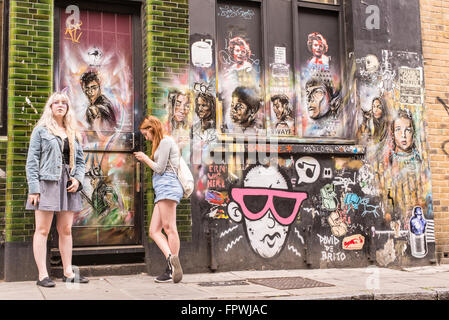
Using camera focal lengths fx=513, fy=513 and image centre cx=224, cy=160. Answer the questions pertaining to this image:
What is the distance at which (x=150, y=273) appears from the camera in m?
6.88

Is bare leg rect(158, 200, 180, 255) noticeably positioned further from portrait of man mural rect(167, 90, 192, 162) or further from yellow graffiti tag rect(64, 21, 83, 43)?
yellow graffiti tag rect(64, 21, 83, 43)

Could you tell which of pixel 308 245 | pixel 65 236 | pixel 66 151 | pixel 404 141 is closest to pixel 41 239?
pixel 65 236

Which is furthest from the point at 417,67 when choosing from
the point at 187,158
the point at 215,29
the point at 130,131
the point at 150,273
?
the point at 150,273

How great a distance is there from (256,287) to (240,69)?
3.48 meters

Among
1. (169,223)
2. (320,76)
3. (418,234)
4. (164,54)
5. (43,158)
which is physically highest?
(164,54)

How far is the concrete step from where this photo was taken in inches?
260

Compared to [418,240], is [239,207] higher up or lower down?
higher up

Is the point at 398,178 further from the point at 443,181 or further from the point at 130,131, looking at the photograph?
the point at 130,131

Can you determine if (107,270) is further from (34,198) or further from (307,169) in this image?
(307,169)

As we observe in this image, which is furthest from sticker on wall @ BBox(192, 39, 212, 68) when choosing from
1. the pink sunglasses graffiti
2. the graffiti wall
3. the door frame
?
the pink sunglasses graffiti

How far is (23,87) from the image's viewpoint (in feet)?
21.4

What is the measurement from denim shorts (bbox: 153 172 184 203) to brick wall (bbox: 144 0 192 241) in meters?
0.79

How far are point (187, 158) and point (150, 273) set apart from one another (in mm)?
1647

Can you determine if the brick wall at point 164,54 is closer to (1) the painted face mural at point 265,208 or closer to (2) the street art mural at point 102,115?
(2) the street art mural at point 102,115
